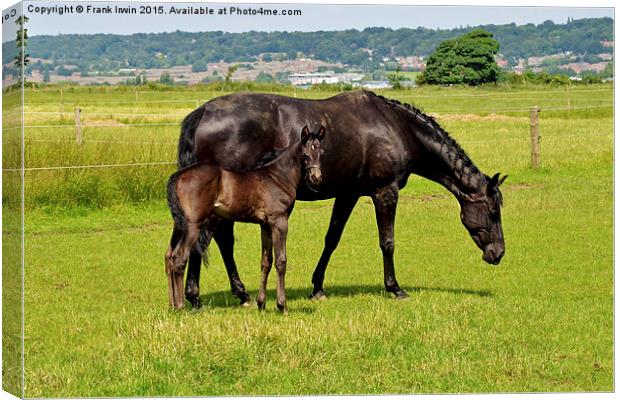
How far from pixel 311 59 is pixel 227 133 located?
4.53ft

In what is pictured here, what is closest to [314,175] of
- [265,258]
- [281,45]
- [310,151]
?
[310,151]

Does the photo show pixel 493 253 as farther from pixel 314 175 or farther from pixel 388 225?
pixel 314 175

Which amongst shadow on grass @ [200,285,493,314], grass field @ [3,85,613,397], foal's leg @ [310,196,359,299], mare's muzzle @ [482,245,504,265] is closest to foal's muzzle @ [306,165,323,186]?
grass field @ [3,85,613,397]

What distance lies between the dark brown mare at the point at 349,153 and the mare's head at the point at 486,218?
1 centimetres

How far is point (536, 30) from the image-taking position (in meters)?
11.5

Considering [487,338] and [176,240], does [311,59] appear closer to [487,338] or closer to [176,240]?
[176,240]

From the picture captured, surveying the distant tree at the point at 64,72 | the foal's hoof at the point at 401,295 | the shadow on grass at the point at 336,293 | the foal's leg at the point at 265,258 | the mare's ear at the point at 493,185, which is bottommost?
the shadow on grass at the point at 336,293

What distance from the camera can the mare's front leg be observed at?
11.5 m

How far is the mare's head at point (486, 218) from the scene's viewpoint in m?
12.0

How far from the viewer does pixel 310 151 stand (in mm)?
9578

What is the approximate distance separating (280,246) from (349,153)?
5.98ft

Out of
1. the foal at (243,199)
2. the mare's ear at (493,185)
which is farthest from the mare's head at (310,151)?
the mare's ear at (493,185)

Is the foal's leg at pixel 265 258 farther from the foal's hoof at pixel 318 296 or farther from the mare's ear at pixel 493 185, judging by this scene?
the mare's ear at pixel 493 185

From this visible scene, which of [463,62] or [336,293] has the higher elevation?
[463,62]
